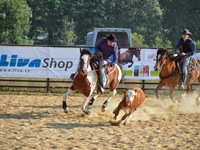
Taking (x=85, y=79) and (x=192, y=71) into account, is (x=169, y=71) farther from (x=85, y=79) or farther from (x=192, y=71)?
(x=85, y=79)

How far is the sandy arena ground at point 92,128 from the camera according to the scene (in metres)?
7.90

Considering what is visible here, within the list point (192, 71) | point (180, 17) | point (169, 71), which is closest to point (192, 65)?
point (192, 71)

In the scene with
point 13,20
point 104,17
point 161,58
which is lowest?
point 161,58

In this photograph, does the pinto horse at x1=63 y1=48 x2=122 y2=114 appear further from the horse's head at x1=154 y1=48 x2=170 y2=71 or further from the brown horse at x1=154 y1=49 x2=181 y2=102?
the brown horse at x1=154 y1=49 x2=181 y2=102

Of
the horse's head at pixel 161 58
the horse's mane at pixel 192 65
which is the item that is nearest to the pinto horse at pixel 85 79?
the horse's head at pixel 161 58

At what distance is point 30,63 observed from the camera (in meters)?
16.8

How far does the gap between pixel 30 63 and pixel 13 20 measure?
62.5 feet

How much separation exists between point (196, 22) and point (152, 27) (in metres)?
12.8

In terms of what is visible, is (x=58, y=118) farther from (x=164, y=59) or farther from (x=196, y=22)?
(x=196, y=22)

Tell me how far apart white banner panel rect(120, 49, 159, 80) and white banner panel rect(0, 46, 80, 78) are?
2012 mm

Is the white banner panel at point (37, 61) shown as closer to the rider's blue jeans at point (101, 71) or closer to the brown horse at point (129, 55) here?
the brown horse at point (129, 55)

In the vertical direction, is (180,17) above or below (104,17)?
below

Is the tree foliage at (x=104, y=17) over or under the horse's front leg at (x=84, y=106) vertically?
over

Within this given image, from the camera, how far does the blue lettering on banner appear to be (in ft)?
54.7
